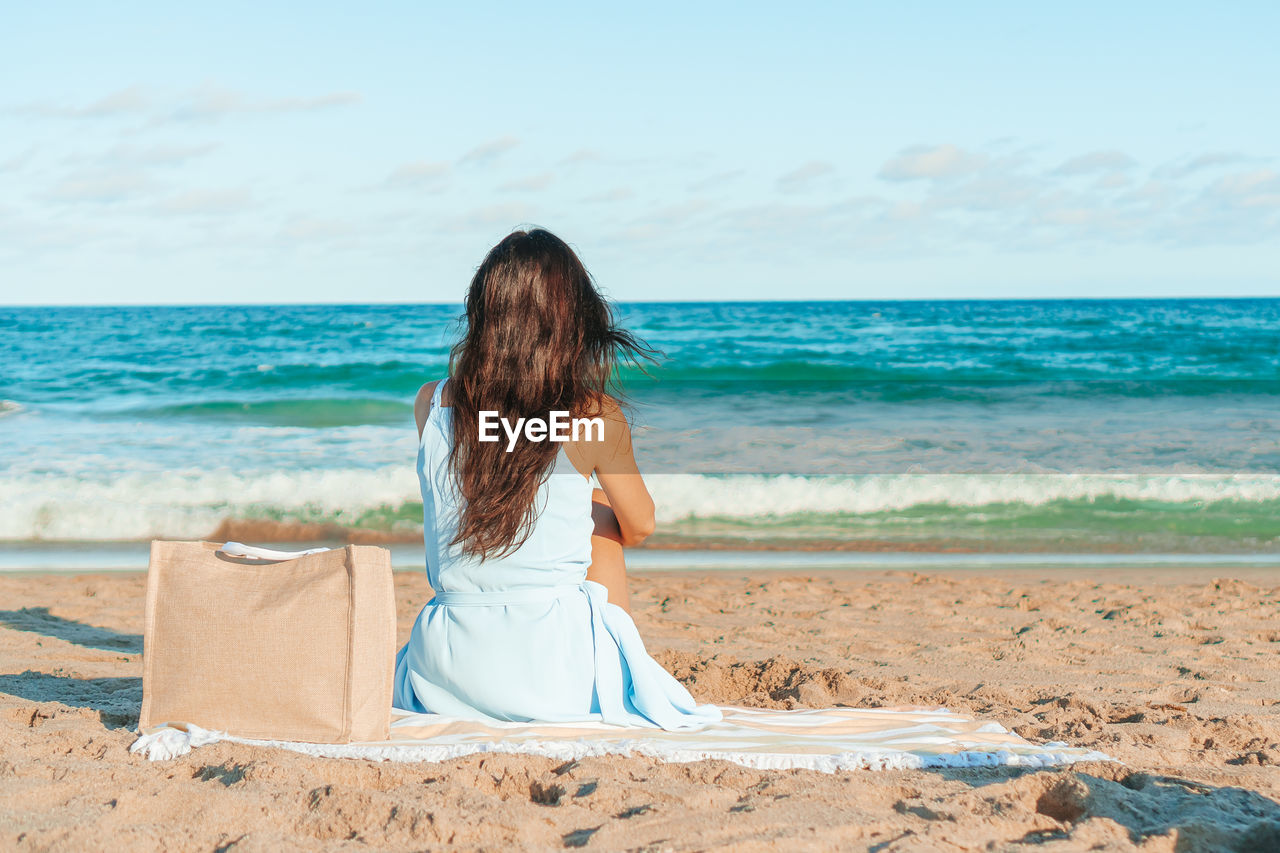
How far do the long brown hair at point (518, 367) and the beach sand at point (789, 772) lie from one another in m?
0.65

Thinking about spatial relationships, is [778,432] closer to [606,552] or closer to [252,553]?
[606,552]

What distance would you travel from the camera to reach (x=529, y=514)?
2535 millimetres

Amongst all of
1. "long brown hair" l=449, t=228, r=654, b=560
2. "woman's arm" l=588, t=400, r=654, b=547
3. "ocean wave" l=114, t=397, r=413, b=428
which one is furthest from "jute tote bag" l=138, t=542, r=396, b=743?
"ocean wave" l=114, t=397, r=413, b=428

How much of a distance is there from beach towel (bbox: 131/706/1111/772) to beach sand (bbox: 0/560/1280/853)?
2.2 inches

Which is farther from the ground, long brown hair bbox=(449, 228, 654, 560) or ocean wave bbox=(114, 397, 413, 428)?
long brown hair bbox=(449, 228, 654, 560)

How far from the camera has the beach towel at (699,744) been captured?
8.11ft

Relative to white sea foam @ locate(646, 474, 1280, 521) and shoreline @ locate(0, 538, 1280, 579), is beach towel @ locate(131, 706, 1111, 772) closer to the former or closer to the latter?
shoreline @ locate(0, 538, 1280, 579)

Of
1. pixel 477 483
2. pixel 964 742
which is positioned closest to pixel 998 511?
pixel 964 742

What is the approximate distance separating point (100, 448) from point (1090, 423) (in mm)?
12453

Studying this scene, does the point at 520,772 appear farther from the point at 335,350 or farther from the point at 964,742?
the point at 335,350

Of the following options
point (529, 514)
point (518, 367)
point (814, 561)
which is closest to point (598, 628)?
point (529, 514)

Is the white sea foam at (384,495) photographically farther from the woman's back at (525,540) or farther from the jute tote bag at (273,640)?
the jute tote bag at (273,640)

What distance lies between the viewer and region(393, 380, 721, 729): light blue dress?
8.50ft

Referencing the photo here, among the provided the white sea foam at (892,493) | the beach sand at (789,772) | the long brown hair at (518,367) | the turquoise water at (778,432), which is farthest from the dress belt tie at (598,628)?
the white sea foam at (892,493)
